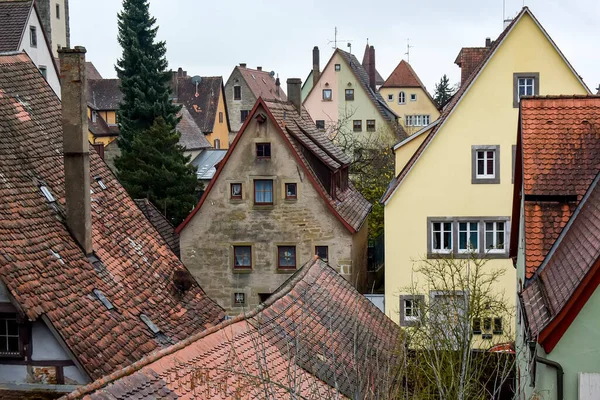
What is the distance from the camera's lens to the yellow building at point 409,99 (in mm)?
77625

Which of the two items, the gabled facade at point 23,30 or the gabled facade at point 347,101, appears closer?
the gabled facade at point 23,30

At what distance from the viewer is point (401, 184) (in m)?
26.0

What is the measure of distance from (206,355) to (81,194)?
206 inches

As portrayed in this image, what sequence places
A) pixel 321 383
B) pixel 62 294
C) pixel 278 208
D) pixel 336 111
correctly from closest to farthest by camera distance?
1. pixel 321 383
2. pixel 62 294
3. pixel 278 208
4. pixel 336 111

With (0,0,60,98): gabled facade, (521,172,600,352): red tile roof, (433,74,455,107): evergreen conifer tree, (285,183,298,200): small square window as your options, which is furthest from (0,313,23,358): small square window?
(433,74,455,107): evergreen conifer tree

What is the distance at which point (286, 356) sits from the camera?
1248 centimetres

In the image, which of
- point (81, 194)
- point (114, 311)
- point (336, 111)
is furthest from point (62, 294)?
point (336, 111)

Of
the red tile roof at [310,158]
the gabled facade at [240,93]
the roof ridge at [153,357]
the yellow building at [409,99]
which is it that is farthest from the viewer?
the yellow building at [409,99]

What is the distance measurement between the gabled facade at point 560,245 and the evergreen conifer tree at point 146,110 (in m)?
25.0

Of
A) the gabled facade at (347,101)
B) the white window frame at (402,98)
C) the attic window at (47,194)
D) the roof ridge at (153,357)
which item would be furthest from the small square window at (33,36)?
the white window frame at (402,98)

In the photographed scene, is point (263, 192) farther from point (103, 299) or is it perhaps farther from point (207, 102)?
point (207, 102)

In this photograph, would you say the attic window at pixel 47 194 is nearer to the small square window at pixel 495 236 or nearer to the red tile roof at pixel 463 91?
the red tile roof at pixel 463 91

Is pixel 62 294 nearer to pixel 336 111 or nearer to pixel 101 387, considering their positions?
pixel 101 387

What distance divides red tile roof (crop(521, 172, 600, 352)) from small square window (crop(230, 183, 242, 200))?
57.4 feet
